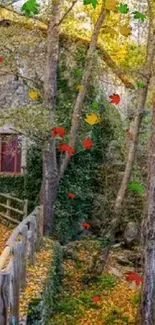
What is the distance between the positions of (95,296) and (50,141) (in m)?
4.09

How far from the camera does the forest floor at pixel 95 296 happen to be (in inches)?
317

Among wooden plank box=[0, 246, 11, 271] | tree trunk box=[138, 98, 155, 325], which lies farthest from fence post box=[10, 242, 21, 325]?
tree trunk box=[138, 98, 155, 325]

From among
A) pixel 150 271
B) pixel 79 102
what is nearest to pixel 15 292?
pixel 150 271

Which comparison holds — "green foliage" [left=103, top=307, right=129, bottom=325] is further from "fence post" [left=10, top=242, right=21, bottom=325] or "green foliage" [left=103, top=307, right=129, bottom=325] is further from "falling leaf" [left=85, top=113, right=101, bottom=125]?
"falling leaf" [left=85, top=113, right=101, bottom=125]

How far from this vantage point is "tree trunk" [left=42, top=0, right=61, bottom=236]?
10625 mm

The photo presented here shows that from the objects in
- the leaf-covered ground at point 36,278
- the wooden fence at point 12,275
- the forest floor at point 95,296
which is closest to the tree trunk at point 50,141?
the forest floor at point 95,296

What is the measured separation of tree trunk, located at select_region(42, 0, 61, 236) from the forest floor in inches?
52.8

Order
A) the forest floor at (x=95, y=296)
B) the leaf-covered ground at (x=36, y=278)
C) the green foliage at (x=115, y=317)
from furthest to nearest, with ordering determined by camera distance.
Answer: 1. the forest floor at (x=95, y=296)
2. the green foliage at (x=115, y=317)
3. the leaf-covered ground at (x=36, y=278)

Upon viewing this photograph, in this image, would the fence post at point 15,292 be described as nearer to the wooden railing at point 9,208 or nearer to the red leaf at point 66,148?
the red leaf at point 66,148

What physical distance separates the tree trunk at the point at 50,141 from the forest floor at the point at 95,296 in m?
1.34

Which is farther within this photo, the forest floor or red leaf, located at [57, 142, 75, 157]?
red leaf, located at [57, 142, 75, 157]

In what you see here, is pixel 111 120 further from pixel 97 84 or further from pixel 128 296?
pixel 128 296

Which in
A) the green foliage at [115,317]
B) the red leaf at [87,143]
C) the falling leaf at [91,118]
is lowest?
the green foliage at [115,317]

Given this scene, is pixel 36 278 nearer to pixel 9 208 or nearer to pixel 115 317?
pixel 115 317
